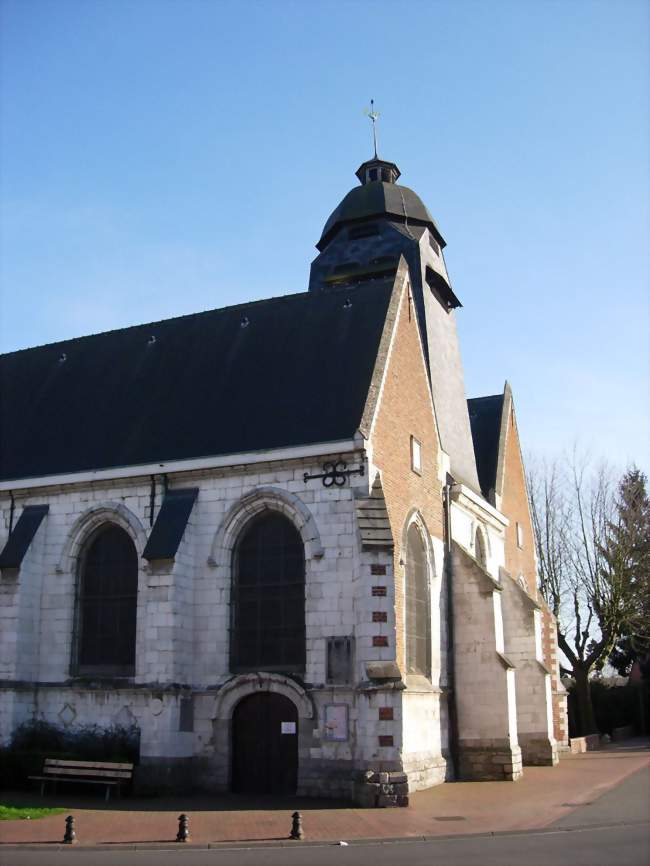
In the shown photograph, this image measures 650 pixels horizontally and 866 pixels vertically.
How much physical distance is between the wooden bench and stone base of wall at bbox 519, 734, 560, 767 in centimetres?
1134

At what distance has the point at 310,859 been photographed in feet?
35.6

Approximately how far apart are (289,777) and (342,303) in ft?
37.1

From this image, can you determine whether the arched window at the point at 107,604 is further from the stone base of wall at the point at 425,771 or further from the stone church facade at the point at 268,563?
the stone base of wall at the point at 425,771

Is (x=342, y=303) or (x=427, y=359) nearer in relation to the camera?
(x=342, y=303)

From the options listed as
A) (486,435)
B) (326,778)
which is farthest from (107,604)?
(486,435)

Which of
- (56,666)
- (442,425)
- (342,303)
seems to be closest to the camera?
(56,666)

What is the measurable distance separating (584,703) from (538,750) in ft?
42.0

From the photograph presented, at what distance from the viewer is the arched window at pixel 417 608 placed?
1906cm

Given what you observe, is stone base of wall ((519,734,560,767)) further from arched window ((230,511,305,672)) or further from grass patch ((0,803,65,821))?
grass patch ((0,803,65,821))

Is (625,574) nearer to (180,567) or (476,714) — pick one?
(476,714)

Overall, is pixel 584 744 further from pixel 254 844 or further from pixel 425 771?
pixel 254 844

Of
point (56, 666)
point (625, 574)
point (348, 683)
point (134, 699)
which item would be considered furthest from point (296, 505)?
point (625, 574)

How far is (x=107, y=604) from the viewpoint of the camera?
20.0 metres

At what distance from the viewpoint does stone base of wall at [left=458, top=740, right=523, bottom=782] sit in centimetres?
2020
